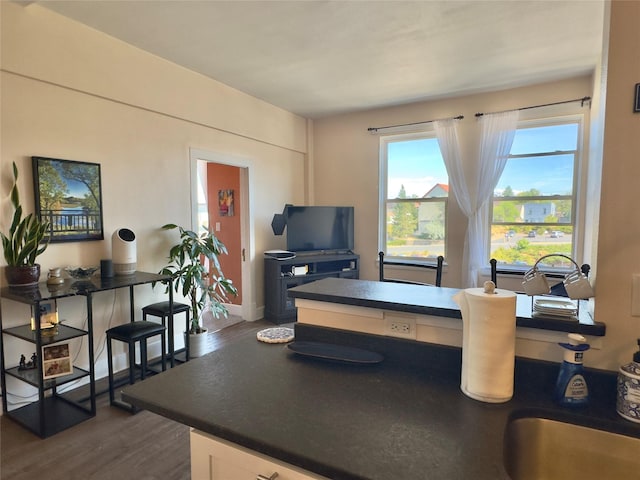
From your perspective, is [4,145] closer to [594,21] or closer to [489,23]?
[489,23]

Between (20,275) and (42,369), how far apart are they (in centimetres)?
62

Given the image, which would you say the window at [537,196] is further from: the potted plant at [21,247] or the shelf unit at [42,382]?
the potted plant at [21,247]

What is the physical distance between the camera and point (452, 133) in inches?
176

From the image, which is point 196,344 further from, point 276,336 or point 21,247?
point 276,336

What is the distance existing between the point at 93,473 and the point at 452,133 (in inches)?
180

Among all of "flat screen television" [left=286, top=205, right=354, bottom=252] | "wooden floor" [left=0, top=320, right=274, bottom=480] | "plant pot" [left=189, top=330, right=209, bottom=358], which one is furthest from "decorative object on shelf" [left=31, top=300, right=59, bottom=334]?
"flat screen television" [left=286, top=205, right=354, bottom=252]

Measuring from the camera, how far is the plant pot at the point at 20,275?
2354mm

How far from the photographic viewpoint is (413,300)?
4.24 ft

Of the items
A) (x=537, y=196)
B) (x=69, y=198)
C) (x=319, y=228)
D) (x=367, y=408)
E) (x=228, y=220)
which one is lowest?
(x=367, y=408)

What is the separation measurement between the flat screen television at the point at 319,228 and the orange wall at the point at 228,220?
2.25 ft

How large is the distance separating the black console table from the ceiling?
194 cm

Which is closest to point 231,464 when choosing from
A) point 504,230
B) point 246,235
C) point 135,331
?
point 135,331

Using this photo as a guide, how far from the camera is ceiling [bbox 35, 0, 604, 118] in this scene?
8.41 feet

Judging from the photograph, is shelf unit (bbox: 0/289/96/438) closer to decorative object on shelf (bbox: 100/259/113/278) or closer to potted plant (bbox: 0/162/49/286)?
potted plant (bbox: 0/162/49/286)
